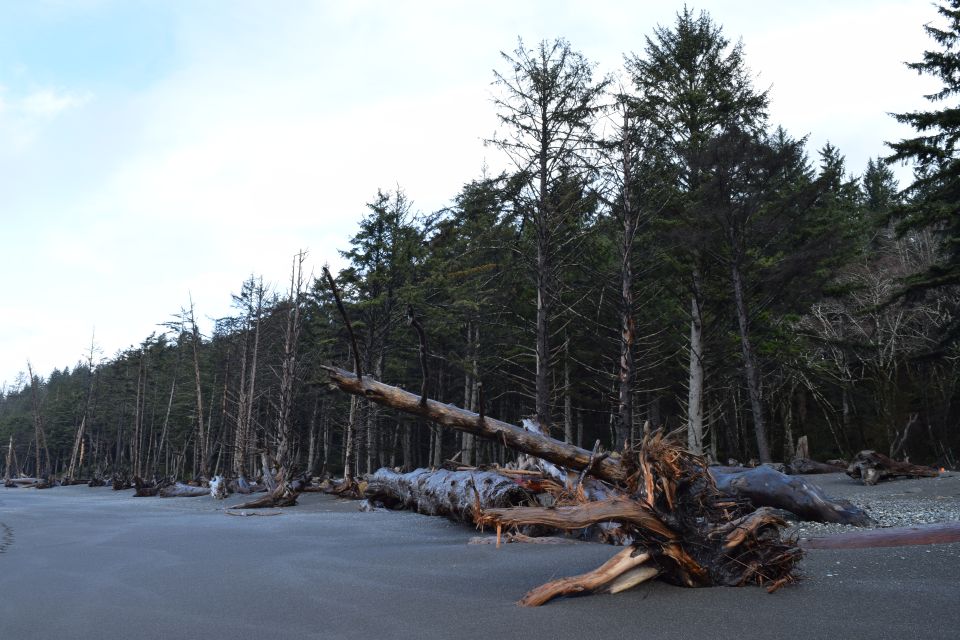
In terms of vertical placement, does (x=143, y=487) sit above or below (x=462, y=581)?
below

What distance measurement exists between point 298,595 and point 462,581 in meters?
1.11

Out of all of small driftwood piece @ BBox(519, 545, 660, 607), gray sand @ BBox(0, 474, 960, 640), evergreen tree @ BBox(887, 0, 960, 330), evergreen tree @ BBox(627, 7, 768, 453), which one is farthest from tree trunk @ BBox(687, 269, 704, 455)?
small driftwood piece @ BBox(519, 545, 660, 607)

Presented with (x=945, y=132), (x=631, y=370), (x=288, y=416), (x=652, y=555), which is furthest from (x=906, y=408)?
(x=652, y=555)

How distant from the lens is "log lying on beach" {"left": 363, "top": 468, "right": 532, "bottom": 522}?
268 inches

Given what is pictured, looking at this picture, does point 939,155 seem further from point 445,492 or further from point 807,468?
point 445,492

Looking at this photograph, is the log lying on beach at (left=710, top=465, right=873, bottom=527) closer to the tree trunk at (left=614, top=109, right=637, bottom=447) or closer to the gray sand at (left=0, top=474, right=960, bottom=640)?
the gray sand at (left=0, top=474, right=960, bottom=640)

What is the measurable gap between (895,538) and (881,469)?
9.04m

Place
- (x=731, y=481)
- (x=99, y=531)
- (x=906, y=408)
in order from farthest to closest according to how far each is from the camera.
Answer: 1. (x=906, y=408)
2. (x=99, y=531)
3. (x=731, y=481)

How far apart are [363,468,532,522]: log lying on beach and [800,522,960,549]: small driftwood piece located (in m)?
3.05

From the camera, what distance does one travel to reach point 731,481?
23.4ft

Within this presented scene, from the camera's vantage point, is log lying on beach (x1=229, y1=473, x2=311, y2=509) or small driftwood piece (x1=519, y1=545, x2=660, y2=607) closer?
small driftwood piece (x1=519, y1=545, x2=660, y2=607)

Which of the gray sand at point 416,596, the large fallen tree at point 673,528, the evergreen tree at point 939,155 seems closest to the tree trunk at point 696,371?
the evergreen tree at point 939,155

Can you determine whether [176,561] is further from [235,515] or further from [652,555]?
[235,515]

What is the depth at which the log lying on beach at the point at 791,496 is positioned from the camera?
651cm
